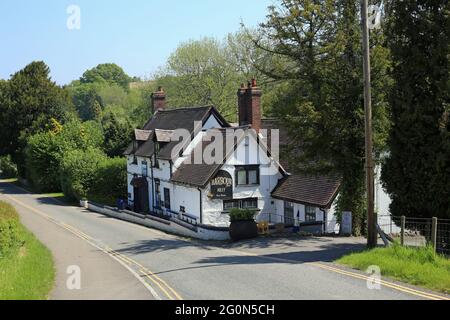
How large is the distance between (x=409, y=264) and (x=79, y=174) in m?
41.3

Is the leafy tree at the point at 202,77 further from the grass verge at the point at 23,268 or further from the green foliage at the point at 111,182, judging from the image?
the grass verge at the point at 23,268

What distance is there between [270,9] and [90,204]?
29.1 meters

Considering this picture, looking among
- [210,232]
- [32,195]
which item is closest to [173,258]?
[210,232]

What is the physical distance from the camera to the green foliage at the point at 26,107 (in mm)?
67250

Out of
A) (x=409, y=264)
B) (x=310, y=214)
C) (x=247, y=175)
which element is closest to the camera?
(x=409, y=264)

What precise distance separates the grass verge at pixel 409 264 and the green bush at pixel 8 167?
7276cm

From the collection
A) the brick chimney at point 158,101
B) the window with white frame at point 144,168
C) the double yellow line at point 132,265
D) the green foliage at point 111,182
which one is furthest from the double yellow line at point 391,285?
the green foliage at point 111,182

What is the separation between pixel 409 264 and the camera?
1449 cm

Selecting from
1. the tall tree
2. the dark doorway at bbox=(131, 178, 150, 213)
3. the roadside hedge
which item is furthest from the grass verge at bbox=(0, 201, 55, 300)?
the roadside hedge

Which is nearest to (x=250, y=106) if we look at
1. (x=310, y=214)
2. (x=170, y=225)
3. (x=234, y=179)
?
(x=234, y=179)

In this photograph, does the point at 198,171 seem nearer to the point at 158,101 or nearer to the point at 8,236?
the point at 8,236

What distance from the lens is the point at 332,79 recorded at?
992 inches

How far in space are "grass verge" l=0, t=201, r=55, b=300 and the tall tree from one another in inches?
496

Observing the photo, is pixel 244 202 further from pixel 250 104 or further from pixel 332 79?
pixel 332 79
